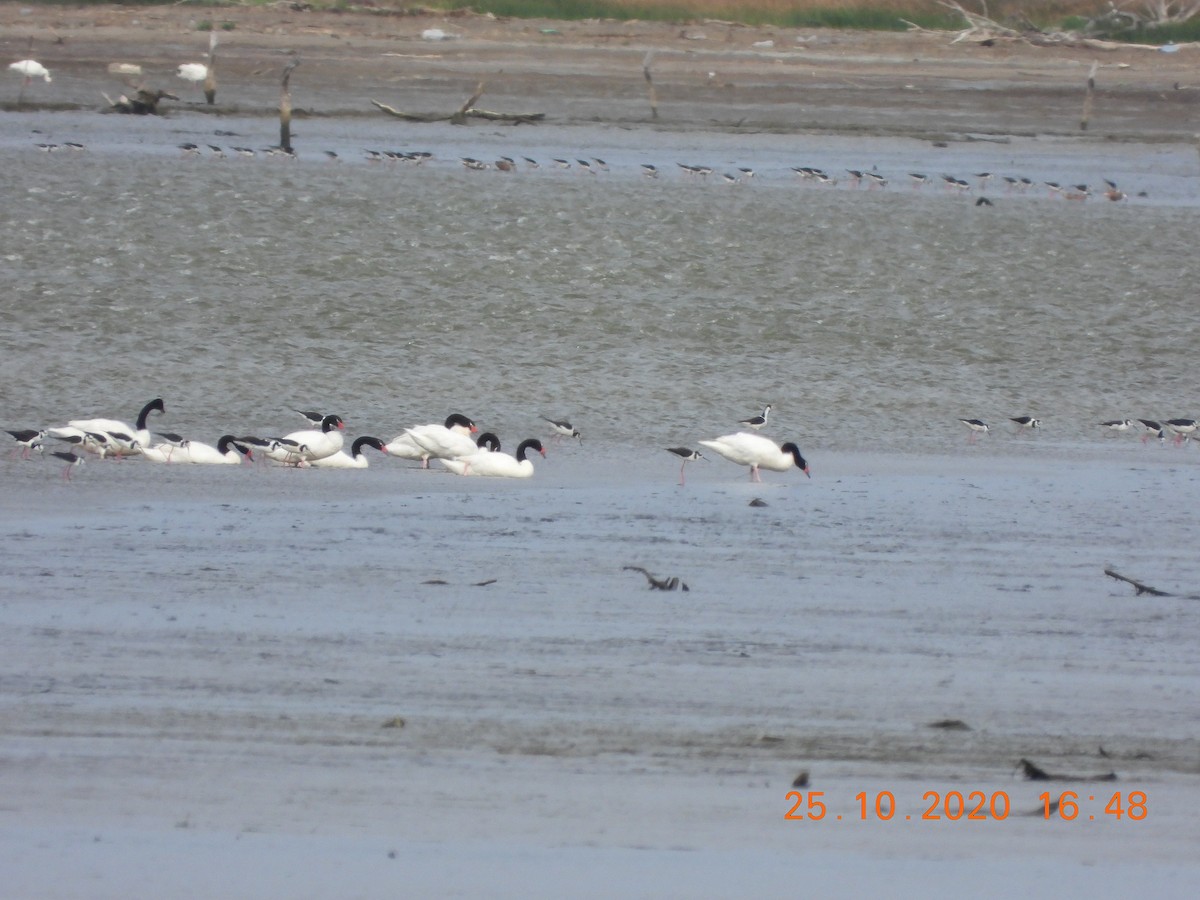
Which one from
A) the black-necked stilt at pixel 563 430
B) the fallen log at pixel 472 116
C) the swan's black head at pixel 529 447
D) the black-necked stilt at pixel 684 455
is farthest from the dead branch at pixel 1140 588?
the fallen log at pixel 472 116

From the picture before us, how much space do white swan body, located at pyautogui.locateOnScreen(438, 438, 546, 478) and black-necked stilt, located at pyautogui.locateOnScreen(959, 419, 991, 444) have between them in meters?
3.15

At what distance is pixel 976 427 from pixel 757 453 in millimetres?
2134

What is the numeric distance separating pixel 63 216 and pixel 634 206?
6341mm

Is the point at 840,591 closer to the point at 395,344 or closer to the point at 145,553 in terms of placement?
the point at 145,553

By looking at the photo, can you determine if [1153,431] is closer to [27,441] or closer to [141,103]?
[27,441]

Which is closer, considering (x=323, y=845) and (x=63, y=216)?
(x=323, y=845)

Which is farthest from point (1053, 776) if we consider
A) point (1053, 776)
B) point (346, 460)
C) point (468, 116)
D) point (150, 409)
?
point (468, 116)

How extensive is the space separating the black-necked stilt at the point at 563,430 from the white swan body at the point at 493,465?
0.88m

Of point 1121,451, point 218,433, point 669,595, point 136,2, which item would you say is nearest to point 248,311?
point 218,433

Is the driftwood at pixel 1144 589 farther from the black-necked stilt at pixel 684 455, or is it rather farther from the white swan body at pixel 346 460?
the white swan body at pixel 346 460

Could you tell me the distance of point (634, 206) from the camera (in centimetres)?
2125

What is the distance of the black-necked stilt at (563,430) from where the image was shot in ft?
38.4

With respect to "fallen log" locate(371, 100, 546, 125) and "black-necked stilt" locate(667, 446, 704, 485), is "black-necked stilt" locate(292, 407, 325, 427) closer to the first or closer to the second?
"black-necked stilt" locate(667, 446, 704, 485)

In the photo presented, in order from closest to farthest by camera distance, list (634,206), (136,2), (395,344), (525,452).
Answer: (525,452) < (395,344) < (634,206) < (136,2)
